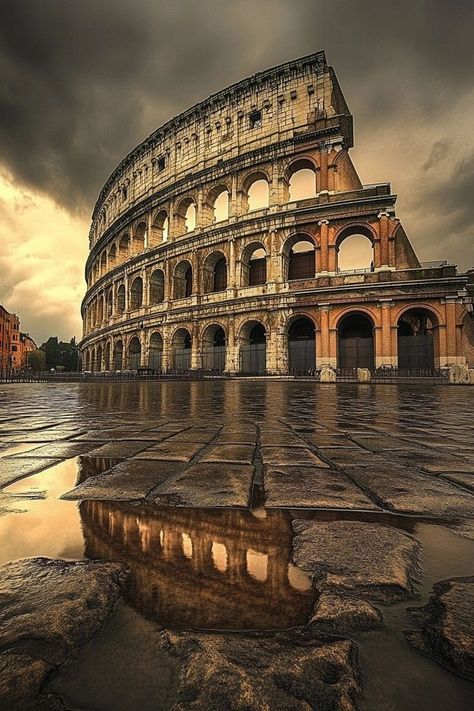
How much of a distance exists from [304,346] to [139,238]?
16.3 m

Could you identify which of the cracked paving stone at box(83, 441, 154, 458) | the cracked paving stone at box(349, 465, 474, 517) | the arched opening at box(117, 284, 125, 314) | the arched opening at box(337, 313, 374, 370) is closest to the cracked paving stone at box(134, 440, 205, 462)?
the cracked paving stone at box(83, 441, 154, 458)

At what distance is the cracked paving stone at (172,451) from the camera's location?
79.3 inches

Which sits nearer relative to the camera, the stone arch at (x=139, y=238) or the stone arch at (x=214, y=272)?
the stone arch at (x=214, y=272)

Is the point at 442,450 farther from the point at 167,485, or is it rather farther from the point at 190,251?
the point at 190,251

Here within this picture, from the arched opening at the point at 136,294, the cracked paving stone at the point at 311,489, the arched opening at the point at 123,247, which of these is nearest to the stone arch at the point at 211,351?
the arched opening at the point at 136,294

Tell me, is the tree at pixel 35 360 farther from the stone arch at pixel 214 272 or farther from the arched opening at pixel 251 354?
the arched opening at pixel 251 354

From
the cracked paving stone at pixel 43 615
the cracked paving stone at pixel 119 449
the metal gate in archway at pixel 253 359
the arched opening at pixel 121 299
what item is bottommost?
the cracked paving stone at pixel 119 449

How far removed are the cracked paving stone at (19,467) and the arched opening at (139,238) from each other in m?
27.9

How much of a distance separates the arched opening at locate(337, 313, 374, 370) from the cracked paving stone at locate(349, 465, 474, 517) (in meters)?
18.1

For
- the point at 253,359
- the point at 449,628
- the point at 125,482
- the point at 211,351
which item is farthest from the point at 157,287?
the point at 449,628

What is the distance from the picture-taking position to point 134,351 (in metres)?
27.4

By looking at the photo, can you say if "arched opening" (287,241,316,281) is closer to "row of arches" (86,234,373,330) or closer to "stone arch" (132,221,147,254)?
"row of arches" (86,234,373,330)

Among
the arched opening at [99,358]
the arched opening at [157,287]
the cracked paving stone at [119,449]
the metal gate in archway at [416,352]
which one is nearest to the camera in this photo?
the cracked paving stone at [119,449]

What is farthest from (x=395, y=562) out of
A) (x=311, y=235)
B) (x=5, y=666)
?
(x=311, y=235)
